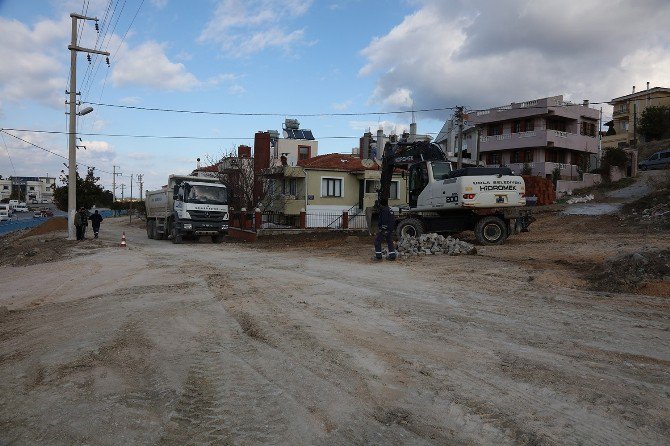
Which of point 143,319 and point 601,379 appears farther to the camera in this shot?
point 143,319

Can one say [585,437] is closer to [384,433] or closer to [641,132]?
[384,433]

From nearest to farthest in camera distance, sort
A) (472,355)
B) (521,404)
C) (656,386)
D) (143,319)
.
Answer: (521,404)
(656,386)
(472,355)
(143,319)

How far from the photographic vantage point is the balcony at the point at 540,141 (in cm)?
4266

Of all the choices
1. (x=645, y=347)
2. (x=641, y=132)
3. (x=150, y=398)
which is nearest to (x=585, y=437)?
(x=645, y=347)

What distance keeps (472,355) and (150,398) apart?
3448 mm

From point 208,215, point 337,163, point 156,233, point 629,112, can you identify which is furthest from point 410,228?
point 629,112

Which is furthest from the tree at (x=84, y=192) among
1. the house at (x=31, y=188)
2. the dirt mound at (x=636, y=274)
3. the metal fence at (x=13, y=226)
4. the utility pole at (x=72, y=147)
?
the house at (x=31, y=188)

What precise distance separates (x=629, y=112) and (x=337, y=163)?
1823 inches

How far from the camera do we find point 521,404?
4281mm

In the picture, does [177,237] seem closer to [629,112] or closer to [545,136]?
[545,136]

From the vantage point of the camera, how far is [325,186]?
37.2m

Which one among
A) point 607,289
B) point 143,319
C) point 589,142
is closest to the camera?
point 143,319

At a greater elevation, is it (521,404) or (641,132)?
(641,132)

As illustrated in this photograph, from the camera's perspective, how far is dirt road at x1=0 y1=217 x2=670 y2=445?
3887mm
